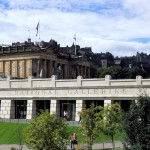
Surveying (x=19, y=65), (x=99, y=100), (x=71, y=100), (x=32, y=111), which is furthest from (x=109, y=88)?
(x=19, y=65)

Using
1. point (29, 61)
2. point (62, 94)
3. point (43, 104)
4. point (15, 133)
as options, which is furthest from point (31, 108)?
point (29, 61)

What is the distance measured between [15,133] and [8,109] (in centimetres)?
1340

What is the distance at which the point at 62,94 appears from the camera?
62.5 meters

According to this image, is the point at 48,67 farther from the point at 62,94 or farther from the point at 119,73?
the point at 62,94

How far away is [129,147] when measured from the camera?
28625 millimetres

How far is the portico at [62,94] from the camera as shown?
5775 cm

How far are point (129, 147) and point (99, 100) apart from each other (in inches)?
1236

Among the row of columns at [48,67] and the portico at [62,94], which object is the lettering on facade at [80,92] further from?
the row of columns at [48,67]

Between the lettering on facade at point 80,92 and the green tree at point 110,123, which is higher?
the lettering on facade at point 80,92

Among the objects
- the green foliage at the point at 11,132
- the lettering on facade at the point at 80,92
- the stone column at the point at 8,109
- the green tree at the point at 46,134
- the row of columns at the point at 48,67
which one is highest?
the row of columns at the point at 48,67

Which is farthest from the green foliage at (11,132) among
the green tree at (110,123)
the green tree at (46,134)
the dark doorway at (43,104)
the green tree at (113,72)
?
the green tree at (113,72)

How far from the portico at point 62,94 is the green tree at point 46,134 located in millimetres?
23994

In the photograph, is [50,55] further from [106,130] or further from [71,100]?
Result: [106,130]

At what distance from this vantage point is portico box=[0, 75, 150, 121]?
189 feet
